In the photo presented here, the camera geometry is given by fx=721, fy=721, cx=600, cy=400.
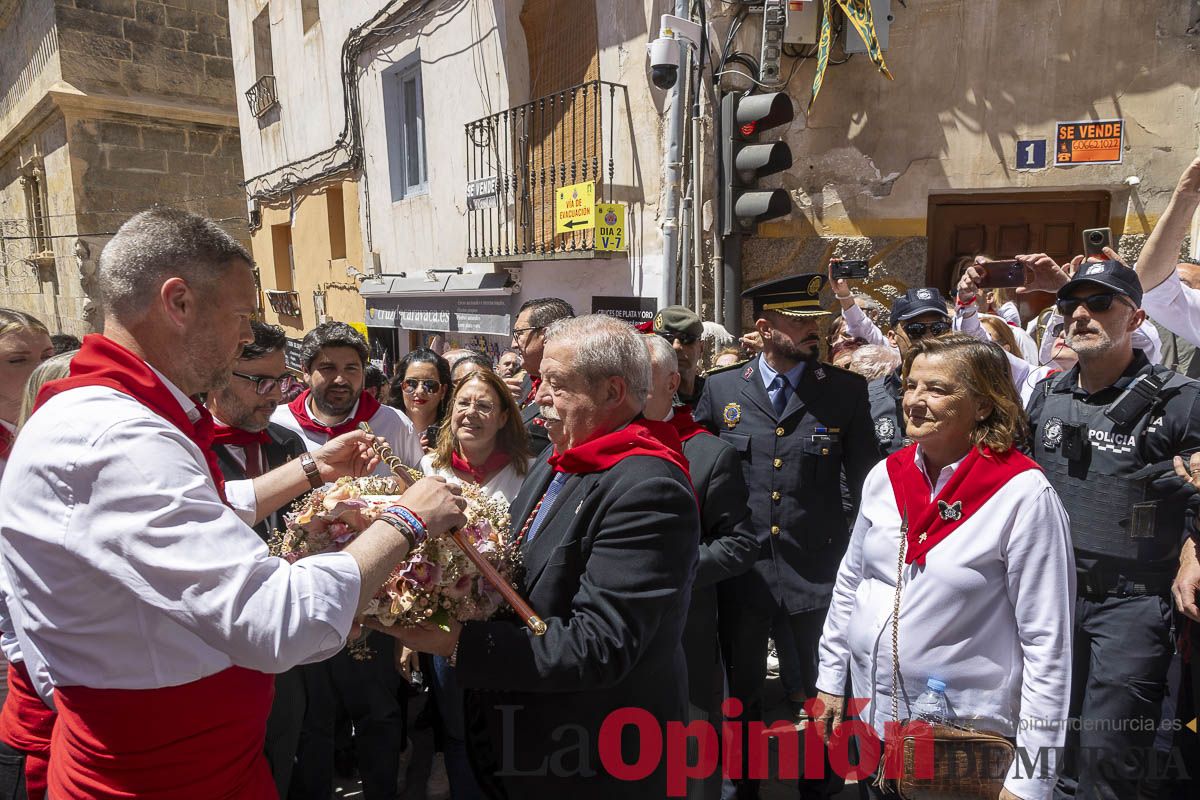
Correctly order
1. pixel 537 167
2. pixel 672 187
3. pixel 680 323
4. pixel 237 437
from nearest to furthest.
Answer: pixel 237 437 < pixel 680 323 < pixel 672 187 < pixel 537 167

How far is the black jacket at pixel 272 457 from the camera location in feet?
9.66

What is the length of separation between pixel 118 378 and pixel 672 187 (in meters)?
5.57

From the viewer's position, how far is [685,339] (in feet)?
13.3

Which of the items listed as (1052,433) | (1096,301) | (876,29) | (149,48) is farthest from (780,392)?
(149,48)

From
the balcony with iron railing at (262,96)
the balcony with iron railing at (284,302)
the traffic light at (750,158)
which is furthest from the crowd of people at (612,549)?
the balcony with iron railing at (262,96)

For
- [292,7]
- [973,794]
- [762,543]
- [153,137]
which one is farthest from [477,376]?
[153,137]

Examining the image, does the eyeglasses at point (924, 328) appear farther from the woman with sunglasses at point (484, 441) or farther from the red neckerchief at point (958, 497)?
the woman with sunglasses at point (484, 441)

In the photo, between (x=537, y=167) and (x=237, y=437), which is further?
(x=537, y=167)

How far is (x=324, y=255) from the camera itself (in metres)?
13.0

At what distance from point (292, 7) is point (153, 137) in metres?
6.33

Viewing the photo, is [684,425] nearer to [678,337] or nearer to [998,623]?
[678,337]

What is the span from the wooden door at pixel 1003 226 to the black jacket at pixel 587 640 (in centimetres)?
539

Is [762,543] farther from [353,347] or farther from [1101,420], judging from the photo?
[353,347]

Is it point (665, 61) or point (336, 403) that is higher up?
point (665, 61)
